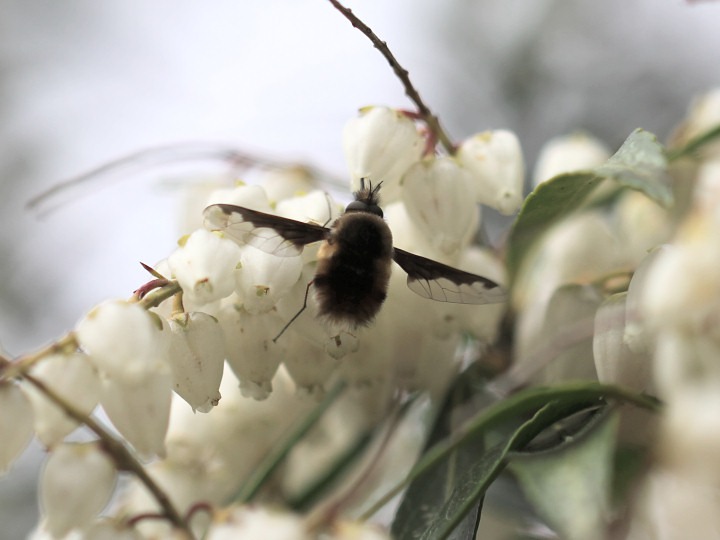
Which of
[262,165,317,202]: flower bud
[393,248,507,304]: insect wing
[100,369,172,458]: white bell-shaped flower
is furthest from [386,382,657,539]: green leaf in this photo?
[262,165,317,202]: flower bud

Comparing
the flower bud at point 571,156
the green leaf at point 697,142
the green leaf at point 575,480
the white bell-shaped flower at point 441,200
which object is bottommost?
the green leaf at point 575,480

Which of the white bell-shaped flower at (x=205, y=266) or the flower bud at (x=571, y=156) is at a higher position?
the flower bud at (x=571, y=156)

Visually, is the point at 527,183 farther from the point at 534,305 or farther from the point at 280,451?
the point at 280,451

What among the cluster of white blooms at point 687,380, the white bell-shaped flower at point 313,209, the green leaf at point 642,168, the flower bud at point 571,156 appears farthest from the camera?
the flower bud at point 571,156

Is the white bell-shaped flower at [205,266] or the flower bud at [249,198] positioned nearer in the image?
the white bell-shaped flower at [205,266]

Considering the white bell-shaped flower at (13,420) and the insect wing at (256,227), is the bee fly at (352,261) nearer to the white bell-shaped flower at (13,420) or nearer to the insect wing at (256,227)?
the insect wing at (256,227)

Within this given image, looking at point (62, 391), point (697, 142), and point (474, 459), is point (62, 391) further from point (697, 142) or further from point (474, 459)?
point (697, 142)

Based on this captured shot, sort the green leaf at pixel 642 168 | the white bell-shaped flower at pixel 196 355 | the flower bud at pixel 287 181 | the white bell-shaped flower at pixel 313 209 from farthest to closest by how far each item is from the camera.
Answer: the flower bud at pixel 287 181
the white bell-shaped flower at pixel 313 209
the white bell-shaped flower at pixel 196 355
the green leaf at pixel 642 168

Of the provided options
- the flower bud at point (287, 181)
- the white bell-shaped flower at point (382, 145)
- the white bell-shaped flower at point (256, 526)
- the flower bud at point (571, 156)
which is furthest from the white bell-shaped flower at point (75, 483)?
the flower bud at point (571, 156)
